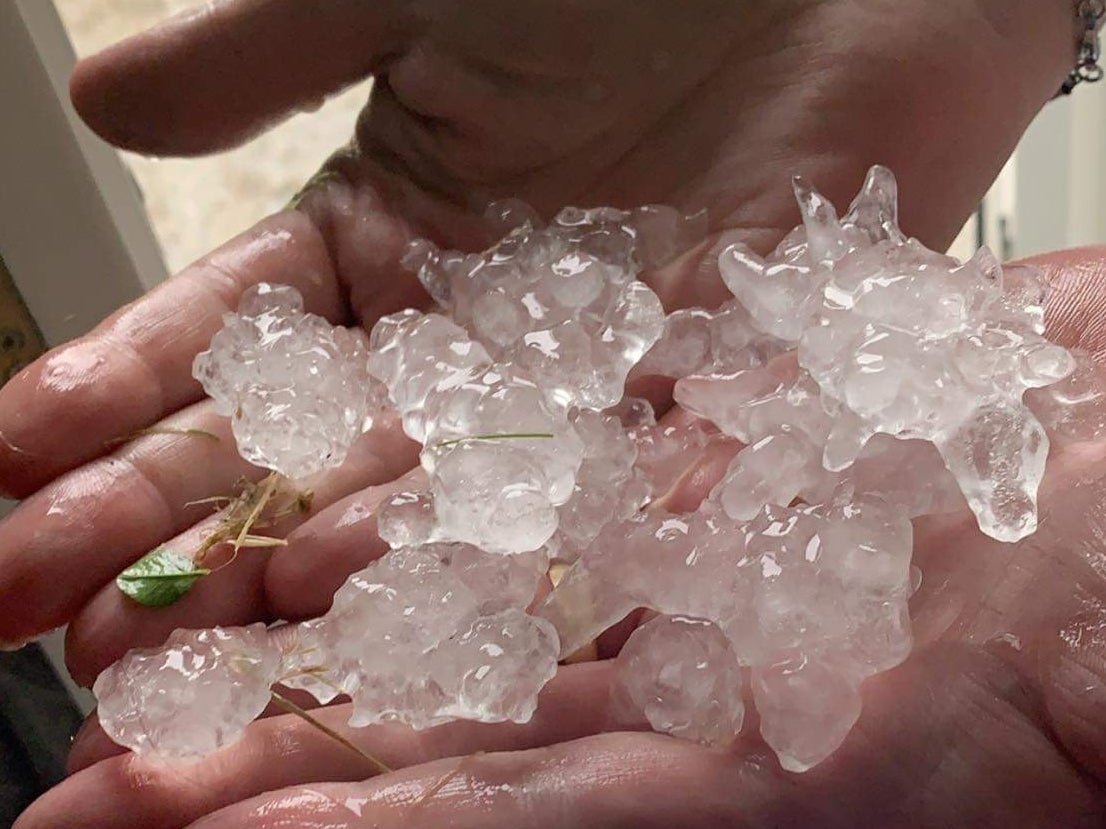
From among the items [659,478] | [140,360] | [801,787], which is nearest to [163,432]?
[140,360]

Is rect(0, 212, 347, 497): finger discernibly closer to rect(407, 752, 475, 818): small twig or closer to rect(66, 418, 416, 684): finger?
rect(66, 418, 416, 684): finger

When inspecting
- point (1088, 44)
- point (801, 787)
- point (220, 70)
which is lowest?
point (801, 787)

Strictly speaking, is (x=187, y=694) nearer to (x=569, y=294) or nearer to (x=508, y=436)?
(x=508, y=436)

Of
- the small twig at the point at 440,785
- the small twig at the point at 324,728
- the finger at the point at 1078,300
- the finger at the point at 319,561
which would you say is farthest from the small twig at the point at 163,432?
the finger at the point at 1078,300

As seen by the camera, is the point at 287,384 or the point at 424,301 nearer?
the point at 287,384

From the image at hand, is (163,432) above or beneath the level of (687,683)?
above

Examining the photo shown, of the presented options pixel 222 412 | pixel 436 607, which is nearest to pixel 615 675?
pixel 436 607
